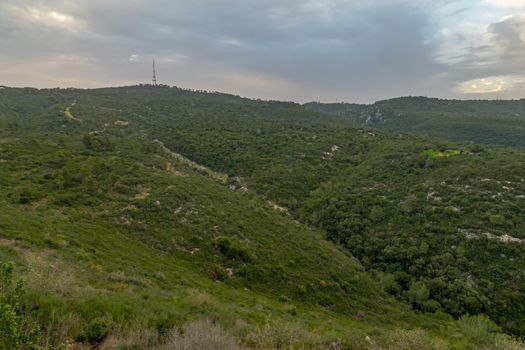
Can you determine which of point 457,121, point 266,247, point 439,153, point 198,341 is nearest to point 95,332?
point 198,341

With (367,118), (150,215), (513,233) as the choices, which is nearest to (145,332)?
(150,215)

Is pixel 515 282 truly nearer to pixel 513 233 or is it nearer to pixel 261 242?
pixel 513 233

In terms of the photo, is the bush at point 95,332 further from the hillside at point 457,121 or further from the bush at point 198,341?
the hillside at point 457,121

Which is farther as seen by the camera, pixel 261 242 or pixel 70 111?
pixel 70 111

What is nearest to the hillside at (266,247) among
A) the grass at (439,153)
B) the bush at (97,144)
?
the bush at (97,144)

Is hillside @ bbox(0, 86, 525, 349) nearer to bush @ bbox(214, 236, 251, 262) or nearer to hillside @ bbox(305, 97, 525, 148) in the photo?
bush @ bbox(214, 236, 251, 262)

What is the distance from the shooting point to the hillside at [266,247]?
916 cm

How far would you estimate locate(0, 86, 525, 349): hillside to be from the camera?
9.16 meters

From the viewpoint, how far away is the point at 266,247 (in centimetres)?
2439

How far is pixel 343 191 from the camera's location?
138 feet

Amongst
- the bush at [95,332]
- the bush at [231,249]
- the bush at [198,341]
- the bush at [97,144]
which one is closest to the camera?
the bush at [198,341]

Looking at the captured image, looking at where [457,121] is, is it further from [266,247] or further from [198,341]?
[198,341]

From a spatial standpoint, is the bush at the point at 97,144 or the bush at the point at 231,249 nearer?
the bush at the point at 231,249

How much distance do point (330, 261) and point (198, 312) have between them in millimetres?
16392
